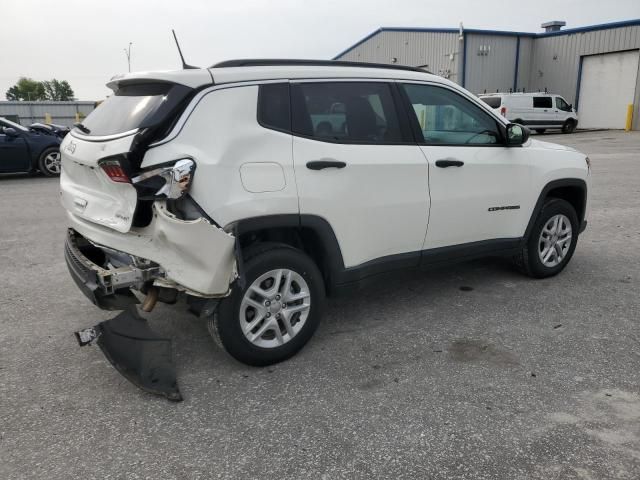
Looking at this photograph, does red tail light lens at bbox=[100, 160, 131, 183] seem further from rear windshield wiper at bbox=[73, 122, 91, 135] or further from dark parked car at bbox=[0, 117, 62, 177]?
dark parked car at bbox=[0, 117, 62, 177]

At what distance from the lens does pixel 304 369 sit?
3402mm

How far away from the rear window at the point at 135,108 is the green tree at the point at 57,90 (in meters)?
131

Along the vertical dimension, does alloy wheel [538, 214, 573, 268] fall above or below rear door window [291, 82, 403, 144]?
below

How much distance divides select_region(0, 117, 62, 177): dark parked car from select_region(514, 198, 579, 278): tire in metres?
11.3

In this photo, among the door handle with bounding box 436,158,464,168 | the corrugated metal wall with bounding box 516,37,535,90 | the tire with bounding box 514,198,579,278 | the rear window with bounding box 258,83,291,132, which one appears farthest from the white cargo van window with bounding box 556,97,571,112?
the rear window with bounding box 258,83,291,132

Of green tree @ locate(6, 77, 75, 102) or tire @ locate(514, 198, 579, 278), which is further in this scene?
green tree @ locate(6, 77, 75, 102)

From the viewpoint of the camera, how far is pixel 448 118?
4270 millimetres

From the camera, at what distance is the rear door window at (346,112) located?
3.48m

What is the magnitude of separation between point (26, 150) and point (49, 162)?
1.93 ft

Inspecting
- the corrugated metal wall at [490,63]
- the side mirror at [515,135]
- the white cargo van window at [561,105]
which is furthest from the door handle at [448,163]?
the corrugated metal wall at [490,63]

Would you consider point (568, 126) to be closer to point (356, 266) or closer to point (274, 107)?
point (356, 266)

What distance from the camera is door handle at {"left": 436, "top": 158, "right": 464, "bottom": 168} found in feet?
13.1

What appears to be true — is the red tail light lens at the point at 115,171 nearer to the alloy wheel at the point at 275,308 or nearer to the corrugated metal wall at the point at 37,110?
the alloy wheel at the point at 275,308

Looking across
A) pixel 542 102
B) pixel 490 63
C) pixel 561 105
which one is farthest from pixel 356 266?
pixel 490 63
